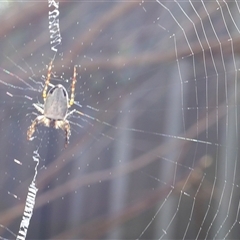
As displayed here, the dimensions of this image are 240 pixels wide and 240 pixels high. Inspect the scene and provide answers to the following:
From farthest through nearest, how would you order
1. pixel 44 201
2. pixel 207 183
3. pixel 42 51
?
pixel 207 183 < pixel 44 201 < pixel 42 51

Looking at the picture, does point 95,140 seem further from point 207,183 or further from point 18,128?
point 207,183

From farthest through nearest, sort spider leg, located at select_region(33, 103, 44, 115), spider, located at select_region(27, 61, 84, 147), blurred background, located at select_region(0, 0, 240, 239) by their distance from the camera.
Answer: blurred background, located at select_region(0, 0, 240, 239), spider leg, located at select_region(33, 103, 44, 115), spider, located at select_region(27, 61, 84, 147)

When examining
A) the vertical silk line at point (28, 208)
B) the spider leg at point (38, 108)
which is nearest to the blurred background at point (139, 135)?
the vertical silk line at point (28, 208)

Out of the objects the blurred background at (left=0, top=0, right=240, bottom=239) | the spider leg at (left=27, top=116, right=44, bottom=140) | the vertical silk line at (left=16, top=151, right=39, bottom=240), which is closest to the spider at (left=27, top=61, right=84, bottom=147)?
the spider leg at (left=27, top=116, right=44, bottom=140)

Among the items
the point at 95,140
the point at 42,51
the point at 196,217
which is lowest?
the point at 196,217

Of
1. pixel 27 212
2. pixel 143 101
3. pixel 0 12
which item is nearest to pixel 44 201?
pixel 27 212

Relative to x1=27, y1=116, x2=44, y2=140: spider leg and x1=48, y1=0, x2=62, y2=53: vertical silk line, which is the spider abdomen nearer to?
x1=27, y1=116, x2=44, y2=140: spider leg

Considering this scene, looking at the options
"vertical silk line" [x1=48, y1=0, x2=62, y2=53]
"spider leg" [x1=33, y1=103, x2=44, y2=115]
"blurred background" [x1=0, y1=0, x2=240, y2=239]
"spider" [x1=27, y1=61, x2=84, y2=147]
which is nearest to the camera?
"spider" [x1=27, y1=61, x2=84, y2=147]
